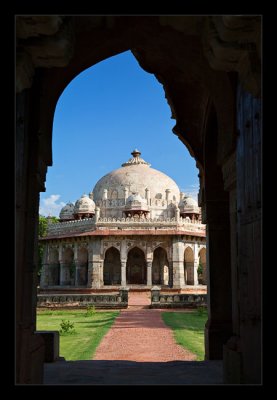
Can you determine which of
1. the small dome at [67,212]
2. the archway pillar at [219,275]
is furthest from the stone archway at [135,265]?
the archway pillar at [219,275]

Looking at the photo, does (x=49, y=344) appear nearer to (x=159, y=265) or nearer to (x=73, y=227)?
(x=73, y=227)

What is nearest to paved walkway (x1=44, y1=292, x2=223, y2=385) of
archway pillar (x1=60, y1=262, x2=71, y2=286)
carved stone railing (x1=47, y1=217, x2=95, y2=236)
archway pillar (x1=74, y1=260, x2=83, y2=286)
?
carved stone railing (x1=47, y1=217, x2=95, y2=236)

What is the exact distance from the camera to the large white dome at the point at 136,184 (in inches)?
1815

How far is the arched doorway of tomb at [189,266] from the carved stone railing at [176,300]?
1193cm

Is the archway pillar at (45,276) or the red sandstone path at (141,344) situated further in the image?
the archway pillar at (45,276)

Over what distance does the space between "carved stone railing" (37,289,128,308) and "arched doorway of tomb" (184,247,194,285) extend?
12.9 m

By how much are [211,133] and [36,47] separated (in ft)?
13.7

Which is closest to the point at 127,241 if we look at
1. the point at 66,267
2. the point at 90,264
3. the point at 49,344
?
the point at 90,264

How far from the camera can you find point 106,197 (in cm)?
4612

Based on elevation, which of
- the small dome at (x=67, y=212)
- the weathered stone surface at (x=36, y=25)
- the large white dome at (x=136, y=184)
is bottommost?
the weathered stone surface at (x=36, y=25)

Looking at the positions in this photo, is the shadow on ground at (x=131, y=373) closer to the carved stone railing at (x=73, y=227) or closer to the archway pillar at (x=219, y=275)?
the archway pillar at (x=219, y=275)

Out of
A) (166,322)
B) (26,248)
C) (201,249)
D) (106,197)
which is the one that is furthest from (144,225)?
(26,248)

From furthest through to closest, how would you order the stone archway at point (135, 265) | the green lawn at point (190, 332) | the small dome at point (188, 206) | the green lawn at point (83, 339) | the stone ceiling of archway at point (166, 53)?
the small dome at point (188, 206)
the stone archway at point (135, 265)
the green lawn at point (190, 332)
the green lawn at point (83, 339)
the stone ceiling of archway at point (166, 53)
